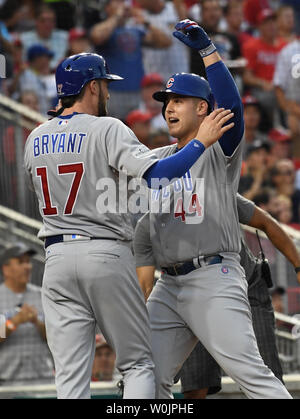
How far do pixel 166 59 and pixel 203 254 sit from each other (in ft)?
18.0

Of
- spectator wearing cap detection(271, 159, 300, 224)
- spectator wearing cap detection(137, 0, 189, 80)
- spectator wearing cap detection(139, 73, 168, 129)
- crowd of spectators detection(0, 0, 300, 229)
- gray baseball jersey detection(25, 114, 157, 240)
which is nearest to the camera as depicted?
gray baseball jersey detection(25, 114, 157, 240)

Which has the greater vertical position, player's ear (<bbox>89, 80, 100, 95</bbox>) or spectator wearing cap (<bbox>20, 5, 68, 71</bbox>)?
spectator wearing cap (<bbox>20, 5, 68, 71</bbox>)

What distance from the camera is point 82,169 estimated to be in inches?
148

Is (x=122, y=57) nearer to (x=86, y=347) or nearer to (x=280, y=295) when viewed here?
(x=280, y=295)

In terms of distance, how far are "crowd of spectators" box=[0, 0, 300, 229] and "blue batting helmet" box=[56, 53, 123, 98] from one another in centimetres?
399

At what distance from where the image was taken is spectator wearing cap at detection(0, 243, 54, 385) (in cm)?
620

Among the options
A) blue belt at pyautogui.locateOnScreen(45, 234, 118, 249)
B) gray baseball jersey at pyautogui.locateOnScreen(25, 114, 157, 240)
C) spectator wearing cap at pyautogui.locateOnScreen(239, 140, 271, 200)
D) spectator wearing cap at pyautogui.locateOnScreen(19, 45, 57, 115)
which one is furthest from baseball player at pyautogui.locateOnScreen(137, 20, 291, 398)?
spectator wearing cap at pyautogui.locateOnScreen(19, 45, 57, 115)

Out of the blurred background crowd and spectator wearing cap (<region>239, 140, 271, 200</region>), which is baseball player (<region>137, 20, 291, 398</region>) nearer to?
the blurred background crowd

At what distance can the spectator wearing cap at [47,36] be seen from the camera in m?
8.95

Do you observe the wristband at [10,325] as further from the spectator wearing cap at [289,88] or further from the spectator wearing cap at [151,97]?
the spectator wearing cap at [289,88]

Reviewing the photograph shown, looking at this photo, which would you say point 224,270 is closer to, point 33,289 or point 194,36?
point 194,36

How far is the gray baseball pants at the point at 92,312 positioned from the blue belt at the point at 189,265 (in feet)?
1.11

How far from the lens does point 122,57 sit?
29.1 feet

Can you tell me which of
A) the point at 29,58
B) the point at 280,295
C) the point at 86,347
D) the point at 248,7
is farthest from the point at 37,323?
the point at 248,7
